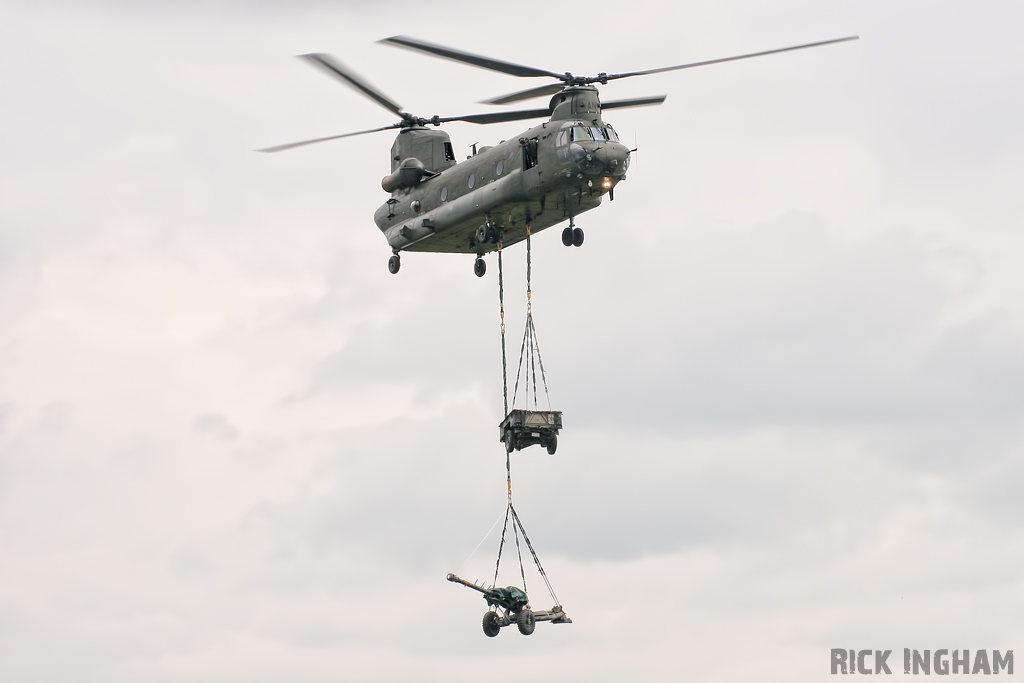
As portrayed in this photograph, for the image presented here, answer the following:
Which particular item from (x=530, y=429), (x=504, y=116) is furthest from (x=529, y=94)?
(x=530, y=429)

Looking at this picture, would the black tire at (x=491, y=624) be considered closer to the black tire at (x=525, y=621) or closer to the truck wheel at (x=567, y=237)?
the black tire at (x=525, y=621)

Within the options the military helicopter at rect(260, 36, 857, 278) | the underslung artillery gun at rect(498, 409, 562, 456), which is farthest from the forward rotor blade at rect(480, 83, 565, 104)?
the underslung artillery gun at rect(498, 409, 562, 456)

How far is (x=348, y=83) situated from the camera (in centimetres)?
7212

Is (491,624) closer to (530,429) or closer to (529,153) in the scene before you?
(530,429)

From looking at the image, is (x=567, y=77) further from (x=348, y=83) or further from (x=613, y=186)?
(x=348, y=83)

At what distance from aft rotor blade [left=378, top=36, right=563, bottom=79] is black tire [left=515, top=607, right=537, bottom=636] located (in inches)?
743

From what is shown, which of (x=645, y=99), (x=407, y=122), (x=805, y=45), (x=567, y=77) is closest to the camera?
(x=805, y=45)

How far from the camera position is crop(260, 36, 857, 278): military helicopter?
62.1 meters

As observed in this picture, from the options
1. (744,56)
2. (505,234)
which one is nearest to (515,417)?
(505,234)

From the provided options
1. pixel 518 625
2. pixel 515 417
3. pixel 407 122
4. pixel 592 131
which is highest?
pixel 407 122

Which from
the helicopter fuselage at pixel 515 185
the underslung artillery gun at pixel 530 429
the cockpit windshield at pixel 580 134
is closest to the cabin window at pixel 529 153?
the helicopter fuselage at pixel 515 185

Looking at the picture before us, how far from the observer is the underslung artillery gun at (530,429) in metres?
62.0

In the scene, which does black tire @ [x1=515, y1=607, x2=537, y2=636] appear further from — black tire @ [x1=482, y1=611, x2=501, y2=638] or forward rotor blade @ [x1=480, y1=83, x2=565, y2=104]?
forward rotor blade @ [x1=480, y1=83, x2=565, y2=104]

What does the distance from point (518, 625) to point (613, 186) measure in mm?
15718
